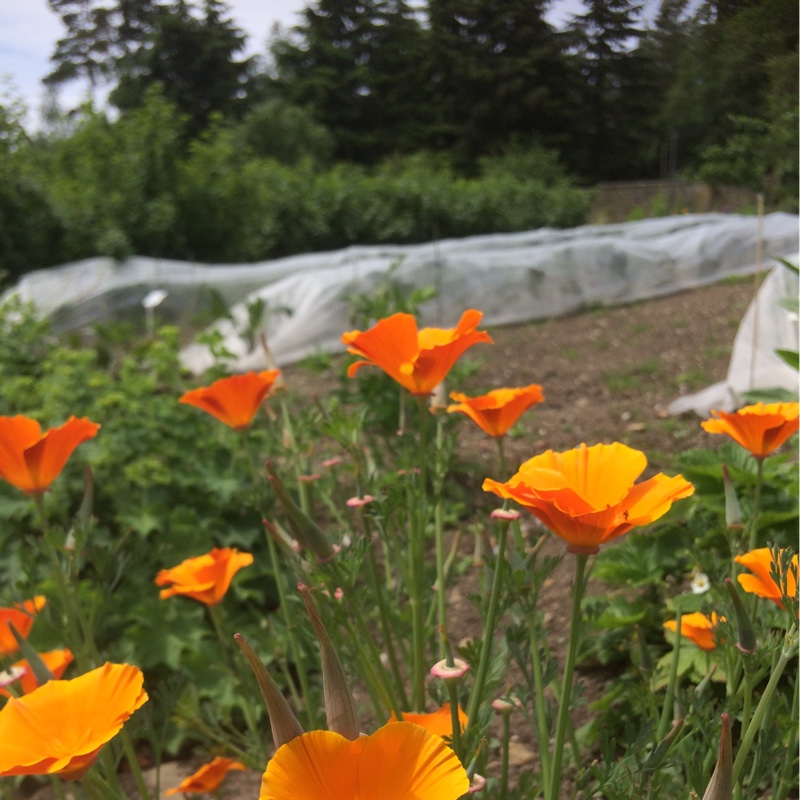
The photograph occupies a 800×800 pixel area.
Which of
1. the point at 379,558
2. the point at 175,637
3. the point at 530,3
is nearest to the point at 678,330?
the point at 379,558

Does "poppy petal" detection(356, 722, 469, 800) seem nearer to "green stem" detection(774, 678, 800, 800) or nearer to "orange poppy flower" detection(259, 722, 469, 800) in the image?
"orange poppy flower" detection(259, 722, 469, 800)

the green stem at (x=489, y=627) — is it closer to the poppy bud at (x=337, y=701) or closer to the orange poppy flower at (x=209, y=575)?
the poppy bud at (x=337, y=701)

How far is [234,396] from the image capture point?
4.07 ft

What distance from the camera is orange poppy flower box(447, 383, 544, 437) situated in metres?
0.98

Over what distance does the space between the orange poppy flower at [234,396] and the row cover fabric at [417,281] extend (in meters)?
5.09

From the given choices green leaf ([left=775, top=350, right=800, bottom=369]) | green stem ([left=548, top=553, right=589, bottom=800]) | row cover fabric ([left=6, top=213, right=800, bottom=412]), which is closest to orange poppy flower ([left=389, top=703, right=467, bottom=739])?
green stem ([left=548, top=553, right=589, bottom=800])

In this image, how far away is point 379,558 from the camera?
2838mm

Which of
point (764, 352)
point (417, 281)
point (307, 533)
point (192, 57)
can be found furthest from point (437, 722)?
point (417, 281)

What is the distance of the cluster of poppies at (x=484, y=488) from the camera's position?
54 cm

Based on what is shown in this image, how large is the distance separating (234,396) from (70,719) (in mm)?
597

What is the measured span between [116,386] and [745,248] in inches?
252

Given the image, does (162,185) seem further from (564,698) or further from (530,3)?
(564,698)

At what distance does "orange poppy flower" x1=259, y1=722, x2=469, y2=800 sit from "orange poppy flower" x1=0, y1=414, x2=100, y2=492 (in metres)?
0.62

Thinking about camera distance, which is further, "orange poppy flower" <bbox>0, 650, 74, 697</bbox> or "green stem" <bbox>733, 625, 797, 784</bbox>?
"orange poppy flower" <bbox>0, 650, 74, 697</bbox>
